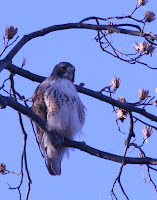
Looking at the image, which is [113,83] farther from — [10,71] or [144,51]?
[10,71]

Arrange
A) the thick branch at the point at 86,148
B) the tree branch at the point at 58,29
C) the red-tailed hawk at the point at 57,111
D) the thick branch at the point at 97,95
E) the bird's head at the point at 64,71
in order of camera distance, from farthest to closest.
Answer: the bird's head at the point at 64,71
the red-tailed hawk at the point at 57,111
the thick branch at the point at 97,95
the tree branch at the point at 58,29
the thick branch at the point at 86,148

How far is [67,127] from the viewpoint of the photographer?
4.25 m

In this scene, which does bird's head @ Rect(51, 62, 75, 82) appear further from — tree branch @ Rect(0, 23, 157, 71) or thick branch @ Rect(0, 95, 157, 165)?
thick branch @ Rect(0, 95, 157, 165)

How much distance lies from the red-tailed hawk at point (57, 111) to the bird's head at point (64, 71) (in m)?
0.16

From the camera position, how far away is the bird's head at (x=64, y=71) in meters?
4.86

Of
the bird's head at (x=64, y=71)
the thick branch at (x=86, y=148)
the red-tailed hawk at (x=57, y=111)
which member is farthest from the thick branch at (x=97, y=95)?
the thick branch at (x=86, y=148)

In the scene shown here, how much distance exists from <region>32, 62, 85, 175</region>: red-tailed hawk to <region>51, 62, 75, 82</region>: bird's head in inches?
6.4

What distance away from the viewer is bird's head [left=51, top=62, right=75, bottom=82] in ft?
15.9

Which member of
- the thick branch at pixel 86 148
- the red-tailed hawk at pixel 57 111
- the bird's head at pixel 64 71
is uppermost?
the bird's head at pixel 64 71

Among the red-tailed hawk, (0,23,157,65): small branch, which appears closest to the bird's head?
the red-tailed hawk

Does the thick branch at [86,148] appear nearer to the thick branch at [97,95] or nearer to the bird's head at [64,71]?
the thick branch at [97,95]

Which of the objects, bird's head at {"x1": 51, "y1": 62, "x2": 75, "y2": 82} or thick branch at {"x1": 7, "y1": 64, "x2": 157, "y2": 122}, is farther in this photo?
bird's head at {"x1": 51, "y1": 62, "x2": 75, "y2": 82}

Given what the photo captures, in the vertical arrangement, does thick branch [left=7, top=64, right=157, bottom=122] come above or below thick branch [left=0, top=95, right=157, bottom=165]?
above

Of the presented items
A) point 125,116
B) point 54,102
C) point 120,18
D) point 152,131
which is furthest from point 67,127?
point 120,18
